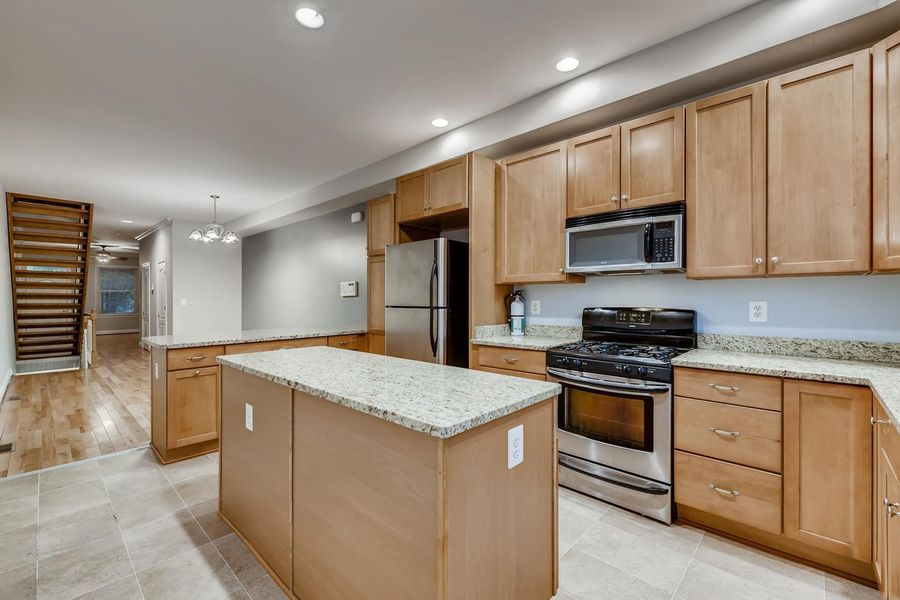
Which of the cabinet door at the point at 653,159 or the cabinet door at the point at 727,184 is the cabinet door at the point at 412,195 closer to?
the cabinet door at the point at 653,159

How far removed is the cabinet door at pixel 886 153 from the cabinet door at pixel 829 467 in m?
0.62

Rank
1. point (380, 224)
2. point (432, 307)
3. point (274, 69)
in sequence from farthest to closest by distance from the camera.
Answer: point (380, 224), point (432, 307), point (274, 69)

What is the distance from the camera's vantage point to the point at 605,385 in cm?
235

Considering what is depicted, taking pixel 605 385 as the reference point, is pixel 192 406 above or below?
below

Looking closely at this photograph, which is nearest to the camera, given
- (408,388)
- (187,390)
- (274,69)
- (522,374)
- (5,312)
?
(408,388)

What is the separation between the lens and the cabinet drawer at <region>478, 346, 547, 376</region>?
2713 millimetres

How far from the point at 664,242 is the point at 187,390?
11.1ft

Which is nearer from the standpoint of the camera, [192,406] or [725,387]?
[725,387]

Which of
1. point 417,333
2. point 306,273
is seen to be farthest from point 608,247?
point 306,273

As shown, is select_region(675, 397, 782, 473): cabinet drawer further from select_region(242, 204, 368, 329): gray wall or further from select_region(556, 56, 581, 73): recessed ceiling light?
select_region(242, 204, 368, 329): gray wall

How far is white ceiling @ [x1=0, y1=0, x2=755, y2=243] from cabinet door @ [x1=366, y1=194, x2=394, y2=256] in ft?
1.52

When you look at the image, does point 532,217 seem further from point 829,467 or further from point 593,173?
point 829,467

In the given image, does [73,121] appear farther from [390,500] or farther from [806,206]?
[806,206]

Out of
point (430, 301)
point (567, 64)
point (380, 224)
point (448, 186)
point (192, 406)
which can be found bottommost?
point (192, 406)
